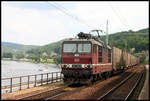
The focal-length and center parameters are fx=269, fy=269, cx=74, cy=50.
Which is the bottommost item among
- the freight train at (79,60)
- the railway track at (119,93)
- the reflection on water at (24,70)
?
the reflection on water at (24,70)

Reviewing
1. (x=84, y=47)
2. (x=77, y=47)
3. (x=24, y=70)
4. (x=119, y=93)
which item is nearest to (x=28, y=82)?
(x=77, y=47)

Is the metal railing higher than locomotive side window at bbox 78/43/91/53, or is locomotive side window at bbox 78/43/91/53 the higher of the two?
locomotive side window at bbox 78/43/91/53

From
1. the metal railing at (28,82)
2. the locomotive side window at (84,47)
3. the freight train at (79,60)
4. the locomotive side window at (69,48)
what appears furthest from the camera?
the locomotive side window at (69,48)

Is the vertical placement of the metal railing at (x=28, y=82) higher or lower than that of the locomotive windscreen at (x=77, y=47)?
lower

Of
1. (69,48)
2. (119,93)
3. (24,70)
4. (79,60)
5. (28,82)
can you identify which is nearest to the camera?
(119,93)

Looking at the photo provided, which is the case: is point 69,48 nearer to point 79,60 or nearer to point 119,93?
point 79,60

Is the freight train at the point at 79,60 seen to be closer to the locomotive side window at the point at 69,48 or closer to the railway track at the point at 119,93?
the locomotive side window at the point at 69,48

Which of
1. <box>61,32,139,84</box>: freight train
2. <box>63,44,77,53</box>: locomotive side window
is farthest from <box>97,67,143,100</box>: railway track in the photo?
<box>63,44,77,53</box>: locomotive side window

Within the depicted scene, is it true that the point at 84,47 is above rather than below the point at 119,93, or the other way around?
above

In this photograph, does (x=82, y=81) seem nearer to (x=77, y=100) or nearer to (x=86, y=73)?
(x=86, y=73)

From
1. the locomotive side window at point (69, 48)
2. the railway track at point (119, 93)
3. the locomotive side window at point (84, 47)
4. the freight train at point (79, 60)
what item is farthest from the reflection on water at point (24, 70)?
the railway track at point (119, 93)

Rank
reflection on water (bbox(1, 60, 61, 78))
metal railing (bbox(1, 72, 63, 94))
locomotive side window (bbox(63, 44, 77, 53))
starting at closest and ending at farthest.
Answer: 1. metal railing (bbox(1, 72, 63, 94))
2. locomotive side window (bbox(63, 44, 77, 53))
3. reflection on water (bbox(1, 60, 61, 78))

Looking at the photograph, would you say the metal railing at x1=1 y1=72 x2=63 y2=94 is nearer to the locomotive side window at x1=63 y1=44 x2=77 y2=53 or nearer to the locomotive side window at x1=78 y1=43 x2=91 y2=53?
the locomotive side window at x1=63 y1=44 x2=77 y2=53

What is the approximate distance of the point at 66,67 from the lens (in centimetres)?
1848
